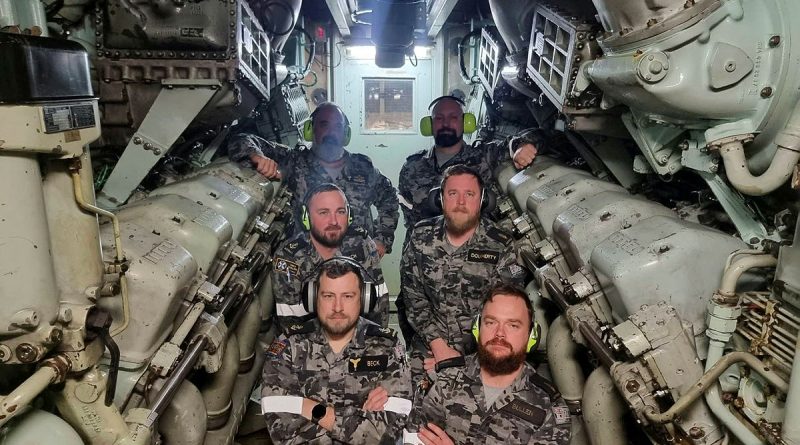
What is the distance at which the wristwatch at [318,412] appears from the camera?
274 cm

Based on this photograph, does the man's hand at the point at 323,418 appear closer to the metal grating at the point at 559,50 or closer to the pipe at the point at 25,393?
the pipe at the point at 25,393

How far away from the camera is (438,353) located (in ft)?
11.4

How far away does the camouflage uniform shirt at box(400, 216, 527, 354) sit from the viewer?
3715mm

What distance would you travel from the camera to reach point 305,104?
7.62 metres

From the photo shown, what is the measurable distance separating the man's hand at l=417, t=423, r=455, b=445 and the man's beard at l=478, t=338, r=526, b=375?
13.7 inches

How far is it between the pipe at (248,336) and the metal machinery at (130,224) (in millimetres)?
16

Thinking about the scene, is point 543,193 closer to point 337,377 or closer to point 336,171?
point 337,377

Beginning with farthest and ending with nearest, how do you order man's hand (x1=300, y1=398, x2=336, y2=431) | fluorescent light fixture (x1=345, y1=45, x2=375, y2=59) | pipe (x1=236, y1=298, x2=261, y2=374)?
fluorescent light fixture (x1=345, y1=45, x2=375, y2=59), pipe (x1=236, y1=298, x2=261, y2=374), man's hand (x1=300, y1=398, x2=336, y2=431)

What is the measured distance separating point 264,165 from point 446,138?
171cm

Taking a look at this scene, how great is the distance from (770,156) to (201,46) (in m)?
3.16

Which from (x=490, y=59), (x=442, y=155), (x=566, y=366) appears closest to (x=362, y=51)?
(x=490, y=59)

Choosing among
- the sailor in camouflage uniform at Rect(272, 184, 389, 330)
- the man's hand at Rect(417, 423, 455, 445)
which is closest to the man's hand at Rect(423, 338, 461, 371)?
the sailor in camouflage uniform at Rect(272, 184, 389, 330)

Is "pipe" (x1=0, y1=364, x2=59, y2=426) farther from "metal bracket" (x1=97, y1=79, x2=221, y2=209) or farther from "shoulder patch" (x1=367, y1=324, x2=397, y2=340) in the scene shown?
"metal bracket" (x1=97, y1=79, x2=221, y2=209)

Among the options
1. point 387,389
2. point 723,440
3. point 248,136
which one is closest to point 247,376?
point 387,389
